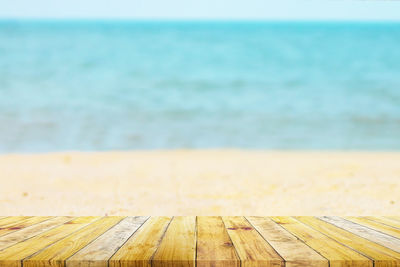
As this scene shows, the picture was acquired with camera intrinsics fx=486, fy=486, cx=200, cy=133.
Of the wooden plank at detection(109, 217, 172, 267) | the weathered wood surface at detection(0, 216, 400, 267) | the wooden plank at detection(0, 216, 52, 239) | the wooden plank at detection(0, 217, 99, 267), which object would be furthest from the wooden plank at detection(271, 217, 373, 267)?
the wooden plank at detection(0, 216, 52, 239)

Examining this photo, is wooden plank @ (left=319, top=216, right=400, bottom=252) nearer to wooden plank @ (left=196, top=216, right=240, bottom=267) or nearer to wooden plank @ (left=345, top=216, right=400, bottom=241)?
wooden plank @ (left=345, top=216, right=400, bottom=241)

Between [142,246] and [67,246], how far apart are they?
0.24 meters

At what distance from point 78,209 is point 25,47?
41.5 ft

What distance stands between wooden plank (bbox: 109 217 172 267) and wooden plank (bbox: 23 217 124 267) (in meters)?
0.14

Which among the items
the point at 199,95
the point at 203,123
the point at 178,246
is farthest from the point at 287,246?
the point at 199,95

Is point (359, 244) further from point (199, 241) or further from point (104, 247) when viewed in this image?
point (104, 247)

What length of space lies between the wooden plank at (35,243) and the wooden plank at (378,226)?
1.14 metres

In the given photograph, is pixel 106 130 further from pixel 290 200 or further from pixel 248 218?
pixel 248 218

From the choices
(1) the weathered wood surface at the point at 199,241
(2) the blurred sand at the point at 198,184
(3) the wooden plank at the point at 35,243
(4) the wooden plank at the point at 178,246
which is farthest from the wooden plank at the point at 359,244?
(2) the blurred sand at the point at 198,184

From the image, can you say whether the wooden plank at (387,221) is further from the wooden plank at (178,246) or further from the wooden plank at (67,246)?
the wooden plank at (67,246)

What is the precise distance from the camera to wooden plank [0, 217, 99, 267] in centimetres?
139

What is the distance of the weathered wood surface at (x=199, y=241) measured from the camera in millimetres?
1393

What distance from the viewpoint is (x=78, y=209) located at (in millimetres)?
3127

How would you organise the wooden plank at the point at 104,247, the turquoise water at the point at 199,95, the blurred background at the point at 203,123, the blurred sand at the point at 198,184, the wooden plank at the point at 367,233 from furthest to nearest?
the turquoise water at the point at 199,95 < the blurred background at the point at 203,123 < the blurred sand at the point at 198,184 < the wooden plank at the point at 367,233 < the wooden plank at the point at 104,247
